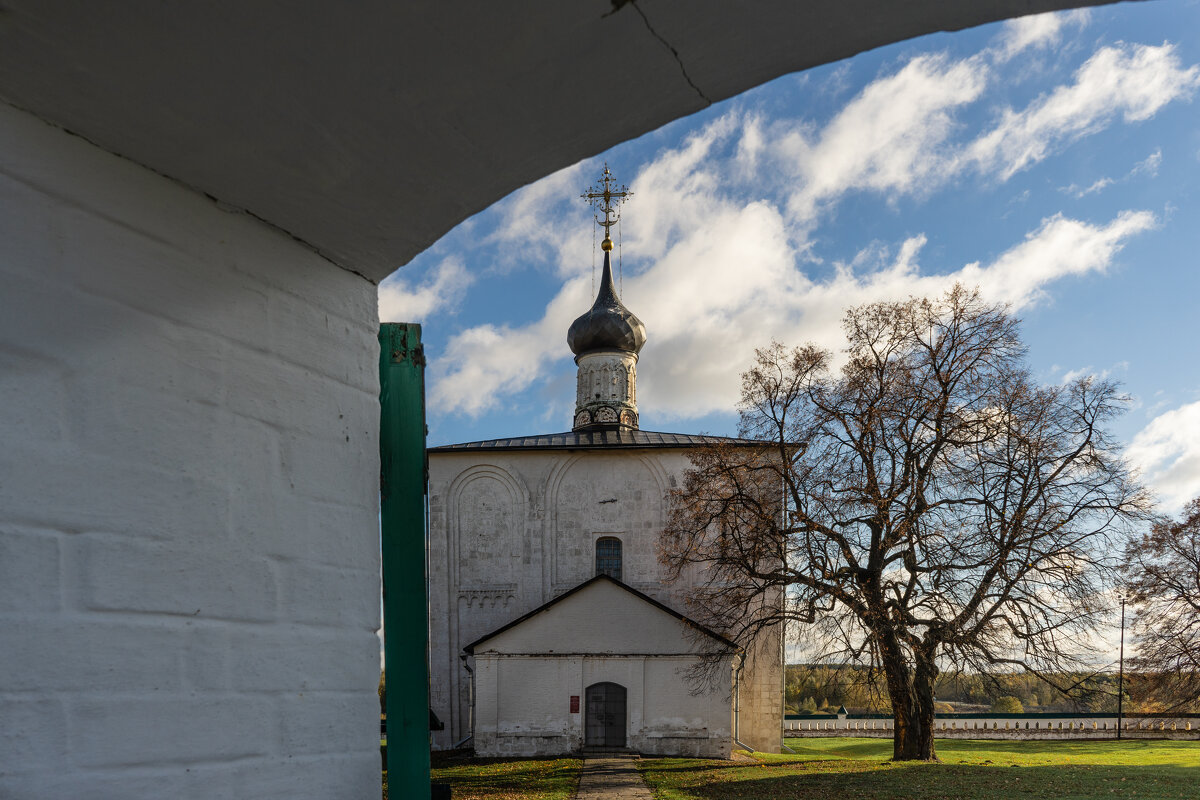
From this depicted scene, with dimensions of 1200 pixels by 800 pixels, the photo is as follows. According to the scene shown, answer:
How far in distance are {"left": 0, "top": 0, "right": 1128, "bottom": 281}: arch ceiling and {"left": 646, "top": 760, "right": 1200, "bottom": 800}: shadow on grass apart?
13.9 meters

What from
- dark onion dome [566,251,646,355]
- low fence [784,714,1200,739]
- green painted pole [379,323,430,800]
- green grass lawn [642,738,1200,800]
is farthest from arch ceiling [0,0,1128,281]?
low fence [784,714,1200,739]

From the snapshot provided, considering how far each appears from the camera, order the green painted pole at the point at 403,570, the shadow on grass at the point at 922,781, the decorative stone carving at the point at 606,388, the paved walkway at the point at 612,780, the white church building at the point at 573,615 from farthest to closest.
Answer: the decorative stone carving at the point at 606,388 < the white church building at the point at 573,615 < the paved walkway at the point at 612,780 < the shadow on grass at the point at 922,781 < the green painted pole at the point at 403,570

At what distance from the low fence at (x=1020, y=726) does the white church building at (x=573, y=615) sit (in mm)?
19017

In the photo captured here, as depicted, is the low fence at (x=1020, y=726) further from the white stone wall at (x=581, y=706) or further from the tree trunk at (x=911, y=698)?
the tree trunk at (x=911, y=698)

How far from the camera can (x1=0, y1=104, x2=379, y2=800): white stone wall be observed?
4.22ft

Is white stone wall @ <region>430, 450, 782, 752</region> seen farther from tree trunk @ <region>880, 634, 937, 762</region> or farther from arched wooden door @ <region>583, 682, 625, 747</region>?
tree trunk @ <region>880, 634, 937, 762</region>

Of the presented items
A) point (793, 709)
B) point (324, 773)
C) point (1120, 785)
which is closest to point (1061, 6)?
point (324, 773)

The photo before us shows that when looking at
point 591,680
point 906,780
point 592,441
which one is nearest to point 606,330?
point 592,441

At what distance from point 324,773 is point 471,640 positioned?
2220cm

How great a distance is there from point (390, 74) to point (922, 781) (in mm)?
15660

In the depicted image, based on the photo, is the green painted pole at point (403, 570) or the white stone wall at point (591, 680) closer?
the green painted pole at point (403, 570)

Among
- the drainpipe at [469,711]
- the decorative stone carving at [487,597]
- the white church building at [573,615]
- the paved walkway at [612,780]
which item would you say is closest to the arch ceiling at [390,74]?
the paved walkway at [612,780]

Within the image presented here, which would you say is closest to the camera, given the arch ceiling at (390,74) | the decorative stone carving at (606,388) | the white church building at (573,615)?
the arch ceiling at (390,74)

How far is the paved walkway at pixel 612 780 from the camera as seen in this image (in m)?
14.2
